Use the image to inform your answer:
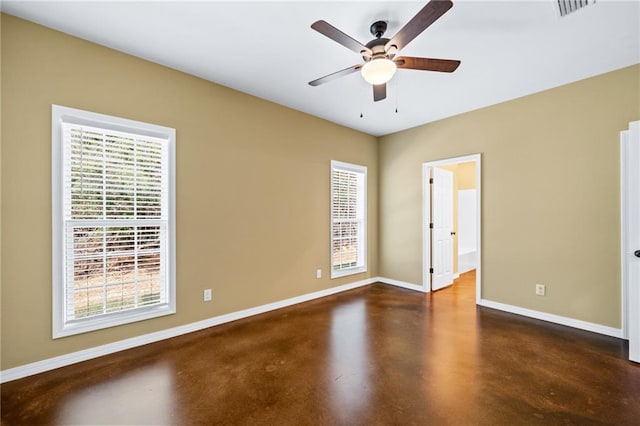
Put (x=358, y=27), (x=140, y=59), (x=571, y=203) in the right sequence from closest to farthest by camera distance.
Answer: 1. (x=358, y=27)
2. (x=140, y=59)
3. (x=571, y=203)

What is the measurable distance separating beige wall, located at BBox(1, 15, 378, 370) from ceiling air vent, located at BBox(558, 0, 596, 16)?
292 cm

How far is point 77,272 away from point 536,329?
473cm

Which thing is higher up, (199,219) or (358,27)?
(358,27)

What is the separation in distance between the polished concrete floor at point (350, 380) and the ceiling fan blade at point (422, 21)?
8.18 ft

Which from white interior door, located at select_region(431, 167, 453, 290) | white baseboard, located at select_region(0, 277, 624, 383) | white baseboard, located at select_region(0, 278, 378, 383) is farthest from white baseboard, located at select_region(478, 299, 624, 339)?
white baseboard, located at select_region(0, 278, 378, 383)

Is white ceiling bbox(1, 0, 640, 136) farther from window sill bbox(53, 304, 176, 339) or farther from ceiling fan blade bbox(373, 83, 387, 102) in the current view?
window sill bbox(53, 304, 176, 339)

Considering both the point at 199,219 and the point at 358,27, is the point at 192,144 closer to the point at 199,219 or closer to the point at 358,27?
the point at 199,219

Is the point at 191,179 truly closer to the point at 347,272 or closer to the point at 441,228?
the point at 347,272

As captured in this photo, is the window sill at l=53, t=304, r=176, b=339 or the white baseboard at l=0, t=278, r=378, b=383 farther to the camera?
the window sill at l=53, t=304, r=176, b=339

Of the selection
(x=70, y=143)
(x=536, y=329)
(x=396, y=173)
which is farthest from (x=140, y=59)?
(x=536, y=329)

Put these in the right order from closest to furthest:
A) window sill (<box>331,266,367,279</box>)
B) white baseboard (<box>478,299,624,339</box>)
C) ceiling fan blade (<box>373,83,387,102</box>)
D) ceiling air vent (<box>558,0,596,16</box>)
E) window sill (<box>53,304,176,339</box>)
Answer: ceiling air vent (<box>558,0,596,16</box>), window sill (<box>53,304,176,339</box>), ceiling fan blade (<box>373,83,387,102</box>), white baseboard (<box>478,299,624,339</box>), window sill (<box>331,266,367,279</box>)

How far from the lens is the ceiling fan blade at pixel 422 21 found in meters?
1.53

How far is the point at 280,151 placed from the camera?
381 cm

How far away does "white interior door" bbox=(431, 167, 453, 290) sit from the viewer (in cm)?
459
